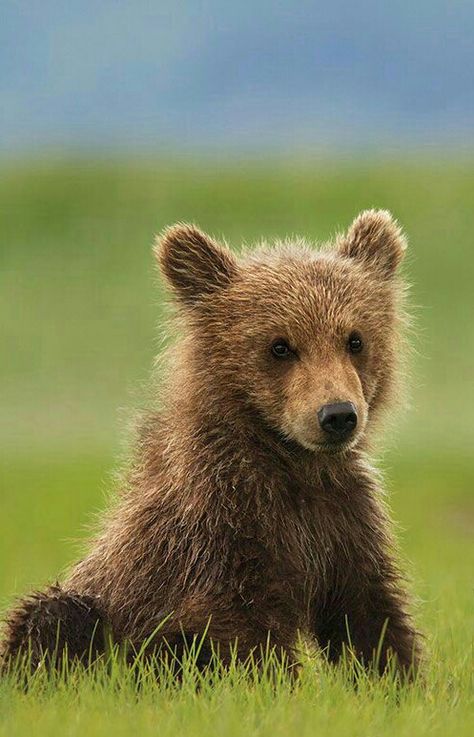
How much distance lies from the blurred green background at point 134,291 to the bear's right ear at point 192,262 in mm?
11138

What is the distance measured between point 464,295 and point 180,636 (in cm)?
2916

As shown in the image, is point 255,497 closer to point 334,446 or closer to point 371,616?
point 334,446

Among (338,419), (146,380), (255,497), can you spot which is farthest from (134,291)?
(338,419)

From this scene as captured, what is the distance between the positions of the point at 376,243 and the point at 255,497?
1516mm

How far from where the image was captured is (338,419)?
631cm

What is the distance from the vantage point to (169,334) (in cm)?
734

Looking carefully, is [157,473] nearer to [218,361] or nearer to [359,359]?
[218,361]

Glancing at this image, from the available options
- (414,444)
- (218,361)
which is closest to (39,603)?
(218,361)

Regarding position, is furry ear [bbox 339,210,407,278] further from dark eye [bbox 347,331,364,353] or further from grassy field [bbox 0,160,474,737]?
dark eye [bbox 347,331,364,353]

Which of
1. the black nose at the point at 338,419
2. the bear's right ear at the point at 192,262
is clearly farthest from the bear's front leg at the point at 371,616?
the bear's right ear at the point at 192,262

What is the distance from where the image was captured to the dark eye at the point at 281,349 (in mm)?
6680

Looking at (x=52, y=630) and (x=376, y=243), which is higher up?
(x=376, y=243)

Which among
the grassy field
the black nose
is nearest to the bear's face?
the black nose

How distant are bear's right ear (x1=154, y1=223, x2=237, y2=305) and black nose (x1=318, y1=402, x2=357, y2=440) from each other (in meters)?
1.01
